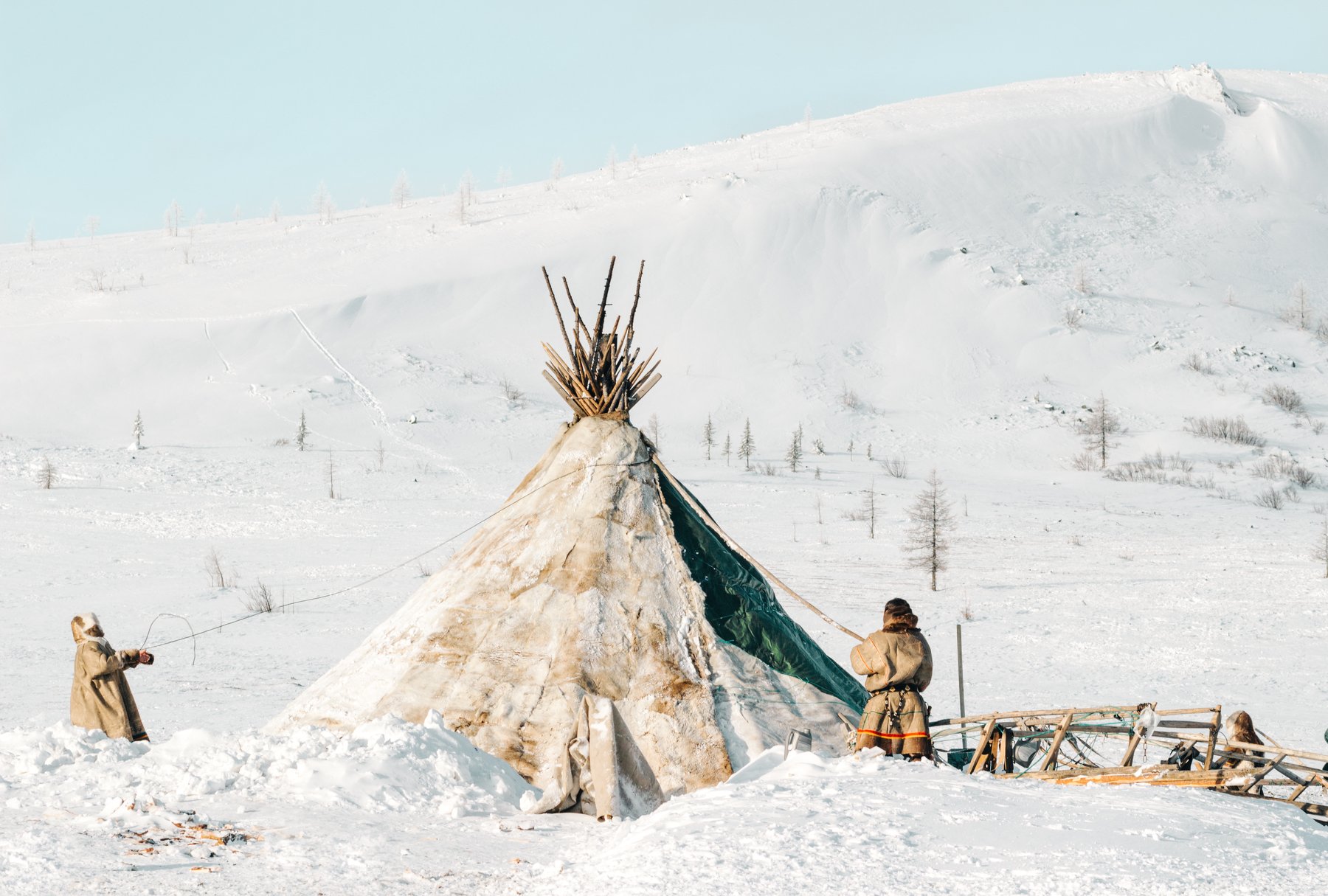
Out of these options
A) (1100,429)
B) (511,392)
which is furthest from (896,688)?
(1100,429)

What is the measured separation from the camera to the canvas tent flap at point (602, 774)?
7.16m

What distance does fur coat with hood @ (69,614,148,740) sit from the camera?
309 inches

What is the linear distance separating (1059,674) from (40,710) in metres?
11.8

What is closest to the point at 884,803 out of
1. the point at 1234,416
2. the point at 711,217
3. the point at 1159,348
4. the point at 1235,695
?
the point at 1235,695

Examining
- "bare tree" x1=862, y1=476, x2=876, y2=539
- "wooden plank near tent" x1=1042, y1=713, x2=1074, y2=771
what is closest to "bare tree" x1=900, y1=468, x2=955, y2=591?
"bare tree" x1=862, y1=476, x2=876, y2=539

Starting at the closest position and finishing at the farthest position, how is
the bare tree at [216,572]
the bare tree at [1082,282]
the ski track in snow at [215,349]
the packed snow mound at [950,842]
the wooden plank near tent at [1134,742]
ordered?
the packed snow mound at [950,842] < the wooden plank near tent at [1134,742] < the bare tree at [216,572] < the ski track in snow at [215,349] < the bare tree at [1082,282]

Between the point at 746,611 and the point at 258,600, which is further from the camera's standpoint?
the point at 258,600

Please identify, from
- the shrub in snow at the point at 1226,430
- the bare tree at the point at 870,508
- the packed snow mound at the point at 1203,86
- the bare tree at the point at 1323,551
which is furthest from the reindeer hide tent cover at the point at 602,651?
the packed snow mound at the point at 1203,86

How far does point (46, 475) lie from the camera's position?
27.1 m

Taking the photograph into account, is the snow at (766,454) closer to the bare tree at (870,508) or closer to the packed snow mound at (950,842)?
the packed snow mound at (950,842)

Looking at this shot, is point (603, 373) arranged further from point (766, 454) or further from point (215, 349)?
point (215, 349)

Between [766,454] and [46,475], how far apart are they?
18.8m

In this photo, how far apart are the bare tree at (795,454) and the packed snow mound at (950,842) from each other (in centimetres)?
2652

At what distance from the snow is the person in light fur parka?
627mm
